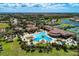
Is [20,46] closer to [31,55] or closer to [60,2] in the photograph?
[31,55]

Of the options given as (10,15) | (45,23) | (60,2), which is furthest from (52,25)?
(10,15)

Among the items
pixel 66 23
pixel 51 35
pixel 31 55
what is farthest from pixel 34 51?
pixel 66 23

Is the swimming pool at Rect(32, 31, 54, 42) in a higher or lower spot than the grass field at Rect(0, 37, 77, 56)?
higher

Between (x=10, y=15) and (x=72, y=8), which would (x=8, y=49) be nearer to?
(x=10, y=15)

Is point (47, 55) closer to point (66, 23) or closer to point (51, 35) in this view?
point (51, 35)

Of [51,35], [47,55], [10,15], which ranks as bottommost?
[47,55]

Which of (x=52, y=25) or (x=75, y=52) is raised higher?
(x=52, y=25)

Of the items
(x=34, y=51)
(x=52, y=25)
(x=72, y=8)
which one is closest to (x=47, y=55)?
(x=34, y=51)

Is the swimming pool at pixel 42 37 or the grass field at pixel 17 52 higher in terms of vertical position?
the swimming pool at pixel 42 37

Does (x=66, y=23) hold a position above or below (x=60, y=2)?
below
